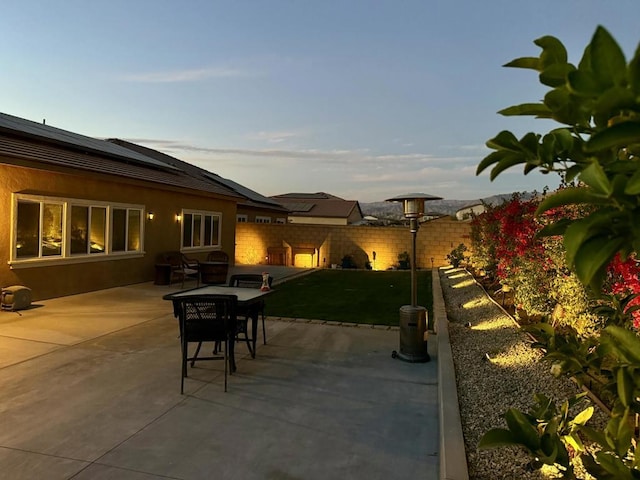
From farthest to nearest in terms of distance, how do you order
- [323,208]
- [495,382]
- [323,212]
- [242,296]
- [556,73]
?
1. [323,208]
2. [323,212]
3. [242,296]
4. [495,382]
5. [556,73]

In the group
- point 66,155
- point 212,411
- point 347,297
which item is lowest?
point 212,411

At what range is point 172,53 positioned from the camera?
13.2 m

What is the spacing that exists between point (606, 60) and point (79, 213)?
11.8 metres

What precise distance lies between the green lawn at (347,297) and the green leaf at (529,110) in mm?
5796

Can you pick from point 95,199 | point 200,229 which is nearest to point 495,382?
point 95,199

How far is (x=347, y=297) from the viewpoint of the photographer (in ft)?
35.6

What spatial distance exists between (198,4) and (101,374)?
10.2 meters

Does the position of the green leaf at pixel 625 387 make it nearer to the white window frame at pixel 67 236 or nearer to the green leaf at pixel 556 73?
the green leaf at pixel 556 73

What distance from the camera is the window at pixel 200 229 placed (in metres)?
14.9

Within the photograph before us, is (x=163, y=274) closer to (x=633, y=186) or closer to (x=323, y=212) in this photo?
(x=633, y=186)

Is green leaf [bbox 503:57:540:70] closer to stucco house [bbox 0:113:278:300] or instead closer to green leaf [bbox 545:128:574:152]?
green leaf [bbox 545:128:574:152]

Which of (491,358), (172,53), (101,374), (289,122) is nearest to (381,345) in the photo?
(491,358)

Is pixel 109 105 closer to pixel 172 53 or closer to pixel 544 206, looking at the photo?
pixel 172 53

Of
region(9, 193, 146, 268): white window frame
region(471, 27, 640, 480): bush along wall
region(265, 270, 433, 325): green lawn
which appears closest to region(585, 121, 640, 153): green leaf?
region(471, 27, 640, 480): bush along wall
